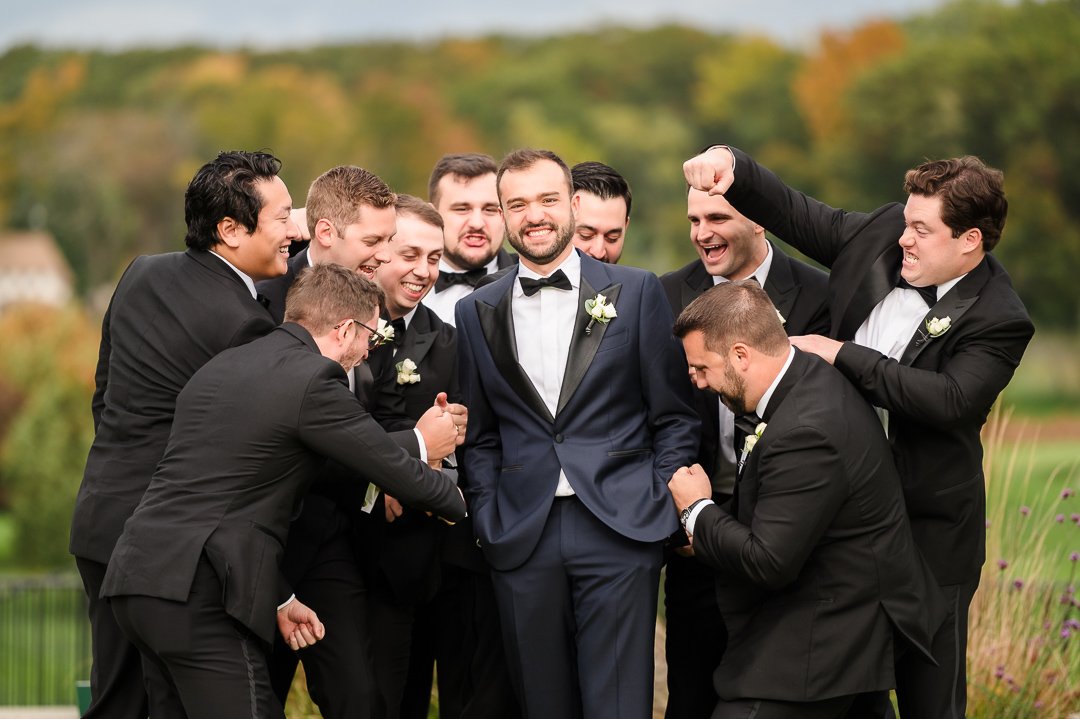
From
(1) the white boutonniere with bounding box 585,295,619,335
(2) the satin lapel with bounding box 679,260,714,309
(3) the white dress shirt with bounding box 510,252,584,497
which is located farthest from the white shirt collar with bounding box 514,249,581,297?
(2) the satin lapel with bounding box 679,260,714,309

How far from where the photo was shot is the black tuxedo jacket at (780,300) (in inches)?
225

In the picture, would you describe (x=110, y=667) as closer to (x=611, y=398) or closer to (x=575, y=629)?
(x=575, y=629)

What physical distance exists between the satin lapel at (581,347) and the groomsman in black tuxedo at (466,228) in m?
1.68

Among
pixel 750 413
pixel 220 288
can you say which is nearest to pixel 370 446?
pixel 220 288

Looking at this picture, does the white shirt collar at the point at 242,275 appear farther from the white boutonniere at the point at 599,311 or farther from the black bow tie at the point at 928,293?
the black bow tie at the point at 928,293

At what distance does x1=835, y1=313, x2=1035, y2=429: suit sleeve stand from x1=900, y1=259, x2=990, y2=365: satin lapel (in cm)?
6

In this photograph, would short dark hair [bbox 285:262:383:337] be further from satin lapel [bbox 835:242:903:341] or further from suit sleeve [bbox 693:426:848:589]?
satin lapel [bbox 835:242:903:341]

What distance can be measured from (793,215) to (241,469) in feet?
8.41

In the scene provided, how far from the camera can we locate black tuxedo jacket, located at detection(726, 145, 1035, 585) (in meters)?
4.98

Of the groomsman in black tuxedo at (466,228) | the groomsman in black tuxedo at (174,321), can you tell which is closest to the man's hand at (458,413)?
the groomsman in black tuxedo at (174,321)

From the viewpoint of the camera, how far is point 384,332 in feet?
17.8

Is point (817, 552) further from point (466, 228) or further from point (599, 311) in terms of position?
point (466, 228)

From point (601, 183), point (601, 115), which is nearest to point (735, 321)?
point (601, 183)

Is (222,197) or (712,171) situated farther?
(712,171)
